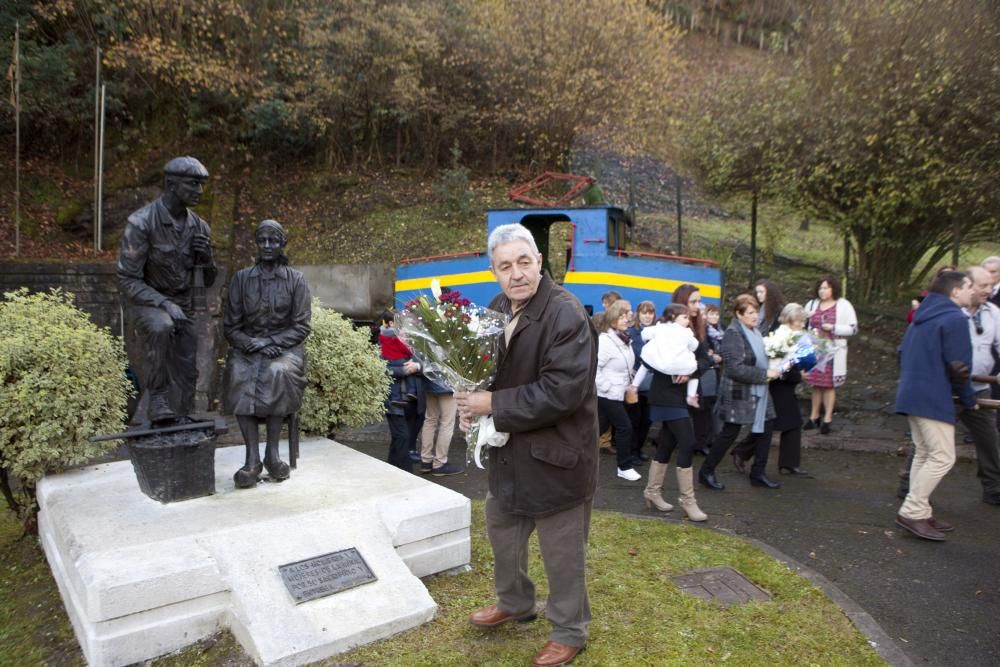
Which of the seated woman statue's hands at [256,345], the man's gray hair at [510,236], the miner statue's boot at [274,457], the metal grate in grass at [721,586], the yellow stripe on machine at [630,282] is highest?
the yellow stripe on machine at [630,282]

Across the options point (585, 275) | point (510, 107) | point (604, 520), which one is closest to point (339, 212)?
point (510, 107)

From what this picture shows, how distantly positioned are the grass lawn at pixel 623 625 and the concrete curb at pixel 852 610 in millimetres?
57

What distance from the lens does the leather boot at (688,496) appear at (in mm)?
5703

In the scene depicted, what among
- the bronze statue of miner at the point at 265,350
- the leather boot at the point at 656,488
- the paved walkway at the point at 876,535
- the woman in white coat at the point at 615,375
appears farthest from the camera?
the woman in white coat at the point at 615,375

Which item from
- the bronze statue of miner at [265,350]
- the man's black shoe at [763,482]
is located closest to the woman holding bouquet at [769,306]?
the man's black shoe at [763,482]

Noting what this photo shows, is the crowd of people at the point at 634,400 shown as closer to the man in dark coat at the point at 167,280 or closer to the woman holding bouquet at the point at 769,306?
the woman holding bouquet at the point at 769,306

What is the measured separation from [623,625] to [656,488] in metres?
2.08

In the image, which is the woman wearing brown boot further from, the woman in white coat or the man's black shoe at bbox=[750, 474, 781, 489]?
the man's black shoe at bbox=[750, 474, 781, 489]

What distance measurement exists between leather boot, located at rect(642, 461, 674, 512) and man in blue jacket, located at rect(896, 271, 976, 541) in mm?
1811

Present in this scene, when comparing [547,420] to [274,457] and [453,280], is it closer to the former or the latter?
[274,457]

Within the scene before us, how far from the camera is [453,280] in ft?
36.9

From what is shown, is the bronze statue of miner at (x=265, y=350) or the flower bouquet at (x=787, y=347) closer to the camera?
the bronze statue of miner at (x=265, y=350)

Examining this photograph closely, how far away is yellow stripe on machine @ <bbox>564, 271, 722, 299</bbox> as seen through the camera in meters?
10.0

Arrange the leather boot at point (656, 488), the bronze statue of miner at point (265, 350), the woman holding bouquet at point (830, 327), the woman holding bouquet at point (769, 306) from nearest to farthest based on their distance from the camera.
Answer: the bronze statue of miner at point (265, 350) → the leather boot at point (656, 488) → the woman holding bouquet at point (769, 306) → the woman holding bouquet at point (830, 327)
